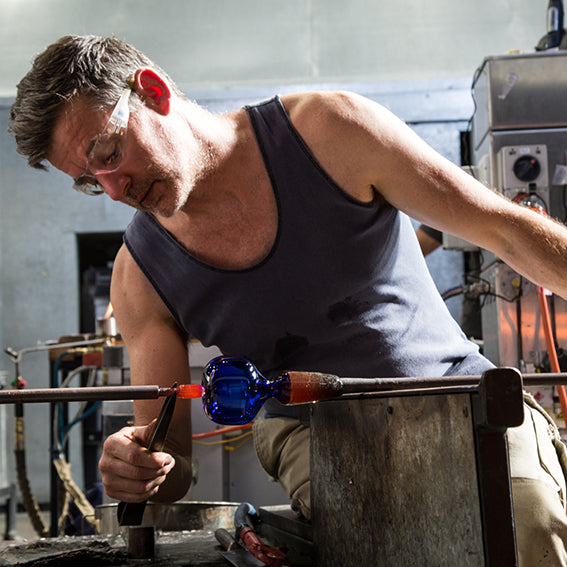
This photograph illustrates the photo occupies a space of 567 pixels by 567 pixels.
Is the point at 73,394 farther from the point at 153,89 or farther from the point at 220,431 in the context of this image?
the point at 220,431

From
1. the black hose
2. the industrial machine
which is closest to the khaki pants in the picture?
the industrial machine

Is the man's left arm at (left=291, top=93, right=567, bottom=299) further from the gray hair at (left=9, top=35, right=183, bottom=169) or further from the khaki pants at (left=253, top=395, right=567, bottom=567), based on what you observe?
the gray hair at (left=9, top=35, right=183, bottom=169)

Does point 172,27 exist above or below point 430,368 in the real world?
above

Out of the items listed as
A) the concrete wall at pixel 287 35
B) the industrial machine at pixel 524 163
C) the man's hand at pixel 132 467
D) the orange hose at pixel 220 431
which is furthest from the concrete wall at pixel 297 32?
the man's hand at pixel 132 467

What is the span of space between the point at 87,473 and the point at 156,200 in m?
3.32

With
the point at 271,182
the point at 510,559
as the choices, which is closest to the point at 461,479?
the point at 510,559

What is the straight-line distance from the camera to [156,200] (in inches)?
49.1

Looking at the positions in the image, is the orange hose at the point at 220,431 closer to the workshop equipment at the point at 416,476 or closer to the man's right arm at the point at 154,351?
the man's right arm at the point at 154,351

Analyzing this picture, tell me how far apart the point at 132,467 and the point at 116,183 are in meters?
0.49

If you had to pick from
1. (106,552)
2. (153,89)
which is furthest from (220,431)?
(153,89)

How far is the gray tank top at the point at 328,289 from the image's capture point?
1.20 metres

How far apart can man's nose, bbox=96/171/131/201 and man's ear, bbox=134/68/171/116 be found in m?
0.15

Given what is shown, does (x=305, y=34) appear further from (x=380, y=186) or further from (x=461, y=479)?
(x=461, y=479)

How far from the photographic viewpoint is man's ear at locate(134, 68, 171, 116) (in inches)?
49.6
